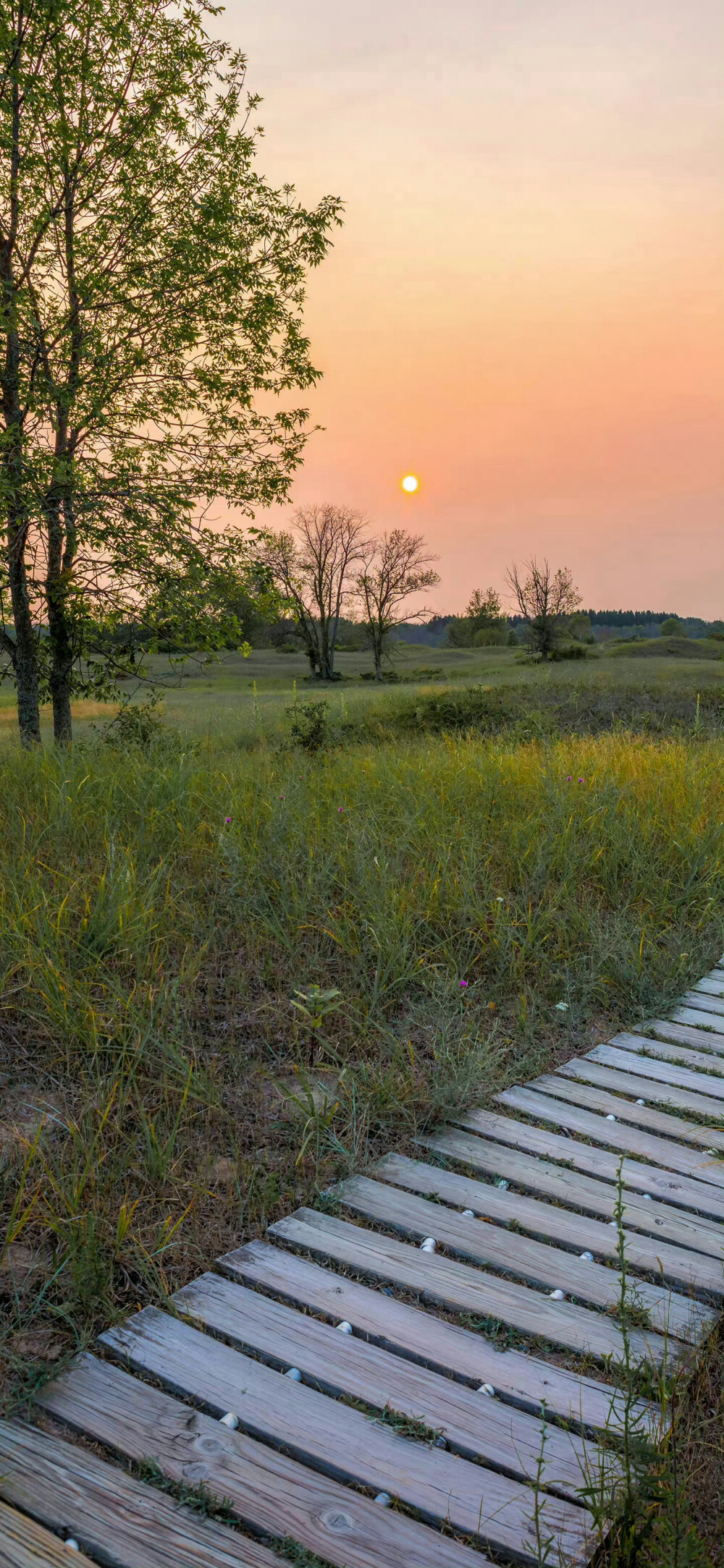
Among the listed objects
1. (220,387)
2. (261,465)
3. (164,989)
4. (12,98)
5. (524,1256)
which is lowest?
(524,1256)

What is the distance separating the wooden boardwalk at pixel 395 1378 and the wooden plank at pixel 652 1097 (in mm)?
149

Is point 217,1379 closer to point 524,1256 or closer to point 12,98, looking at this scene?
point 524,1256

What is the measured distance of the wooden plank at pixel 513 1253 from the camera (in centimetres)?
240

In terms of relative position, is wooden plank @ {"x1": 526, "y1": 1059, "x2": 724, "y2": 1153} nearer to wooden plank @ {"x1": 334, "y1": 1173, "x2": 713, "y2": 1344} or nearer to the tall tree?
wooden plank @ {"x1": 334, "y1": 1173, "x2": 713, "y2": 1344}

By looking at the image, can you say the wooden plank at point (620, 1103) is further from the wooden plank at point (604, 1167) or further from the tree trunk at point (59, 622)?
the tree trunk at point (59, 622)

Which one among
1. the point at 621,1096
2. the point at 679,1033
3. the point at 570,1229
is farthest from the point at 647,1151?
the point at 679,1033

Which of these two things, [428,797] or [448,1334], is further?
[428,797]

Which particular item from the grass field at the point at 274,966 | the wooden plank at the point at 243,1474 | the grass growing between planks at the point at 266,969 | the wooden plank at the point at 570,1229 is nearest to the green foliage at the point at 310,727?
the grass field at the point at 274,966

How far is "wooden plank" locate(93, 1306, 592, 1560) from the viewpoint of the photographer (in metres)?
1.79

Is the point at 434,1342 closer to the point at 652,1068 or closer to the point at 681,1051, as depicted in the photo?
the point at 652,1068

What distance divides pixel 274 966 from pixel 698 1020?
6.72 feet

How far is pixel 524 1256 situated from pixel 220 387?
32.6ft

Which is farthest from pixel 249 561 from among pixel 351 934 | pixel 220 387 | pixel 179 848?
pixel 351 934

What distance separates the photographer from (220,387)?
10312mm
